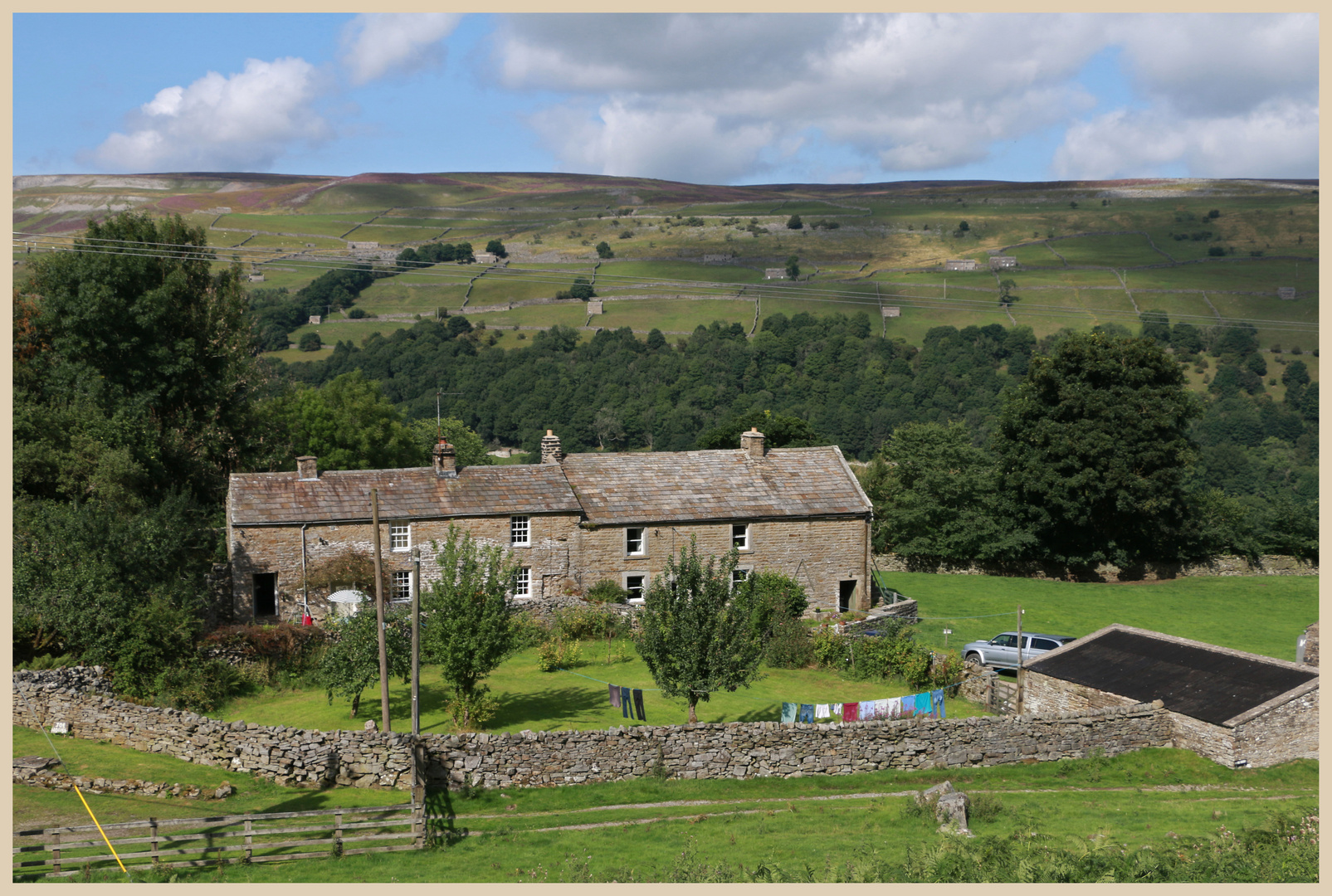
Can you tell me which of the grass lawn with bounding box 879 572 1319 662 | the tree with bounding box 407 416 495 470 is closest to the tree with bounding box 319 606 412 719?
the grass lawn with bounding box 879 572 1319 662

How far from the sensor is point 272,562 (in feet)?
122

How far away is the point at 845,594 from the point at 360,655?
23.0 m

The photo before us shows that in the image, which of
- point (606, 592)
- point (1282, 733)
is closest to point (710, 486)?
point (606, 592)

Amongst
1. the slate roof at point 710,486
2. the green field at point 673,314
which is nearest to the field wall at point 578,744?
the slate roof at point 710,486

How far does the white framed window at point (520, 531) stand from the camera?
39750 mm

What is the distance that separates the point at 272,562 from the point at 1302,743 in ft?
106

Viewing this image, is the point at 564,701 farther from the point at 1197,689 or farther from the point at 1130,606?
the point at 1130,606

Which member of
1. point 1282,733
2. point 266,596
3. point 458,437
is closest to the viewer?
point 1282,733

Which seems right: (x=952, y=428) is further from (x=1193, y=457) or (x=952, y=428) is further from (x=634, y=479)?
(x=634, y=479)

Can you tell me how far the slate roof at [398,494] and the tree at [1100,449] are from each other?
26.0 metres

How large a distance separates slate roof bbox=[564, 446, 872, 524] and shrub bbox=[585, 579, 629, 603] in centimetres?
240

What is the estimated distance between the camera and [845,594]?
4316 cm

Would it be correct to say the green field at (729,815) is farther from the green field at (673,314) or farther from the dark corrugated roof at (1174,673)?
the green field at (673,314)

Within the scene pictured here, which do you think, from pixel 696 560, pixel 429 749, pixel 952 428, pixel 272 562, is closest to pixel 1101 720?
pixel 696 560
